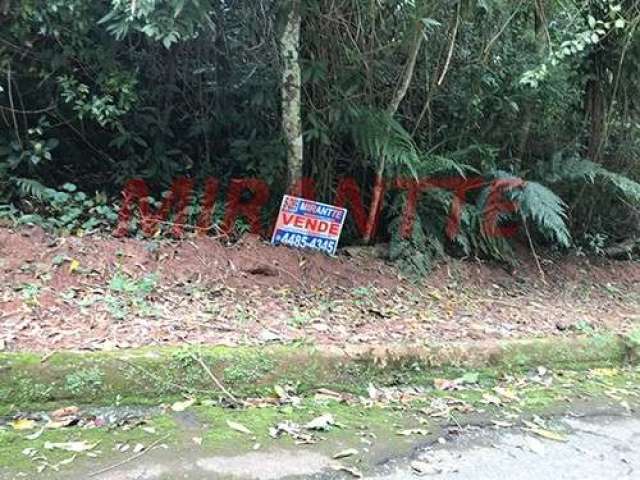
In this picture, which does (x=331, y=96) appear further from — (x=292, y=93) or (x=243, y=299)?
(x=243, y=299)

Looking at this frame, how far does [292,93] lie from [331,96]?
408 mm

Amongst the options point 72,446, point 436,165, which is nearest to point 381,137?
point 436,165

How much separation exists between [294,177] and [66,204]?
1717 mm

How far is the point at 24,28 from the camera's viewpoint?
4.30 meters

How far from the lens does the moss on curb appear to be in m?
2.78

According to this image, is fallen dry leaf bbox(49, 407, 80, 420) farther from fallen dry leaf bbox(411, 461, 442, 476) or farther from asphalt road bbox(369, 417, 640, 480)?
fallen dry leaf bbox(411, 461, 442, 476)

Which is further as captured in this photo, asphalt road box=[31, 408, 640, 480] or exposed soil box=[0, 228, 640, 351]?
exposed soil box=[0, 228, 640, 351]

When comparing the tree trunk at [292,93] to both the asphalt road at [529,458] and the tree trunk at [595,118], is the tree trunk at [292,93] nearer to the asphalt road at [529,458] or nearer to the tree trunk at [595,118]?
the asphalt road at [529,458]

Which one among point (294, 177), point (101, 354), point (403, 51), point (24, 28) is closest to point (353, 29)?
point (403, 51)

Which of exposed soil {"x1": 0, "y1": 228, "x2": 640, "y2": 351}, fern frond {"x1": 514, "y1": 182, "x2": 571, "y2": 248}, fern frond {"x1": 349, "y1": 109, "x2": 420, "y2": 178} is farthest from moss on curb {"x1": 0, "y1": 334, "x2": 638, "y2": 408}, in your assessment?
fern frond {"x1": 349, "y1": 109, "x2": 420, "y2": 178}

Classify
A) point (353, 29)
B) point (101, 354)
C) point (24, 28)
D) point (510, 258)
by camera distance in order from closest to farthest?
point (101, 354)
point (24, 28)
point (353, 29)
point (510, 258)

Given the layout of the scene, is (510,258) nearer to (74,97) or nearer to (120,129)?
(120,129)

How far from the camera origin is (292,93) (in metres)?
4.46

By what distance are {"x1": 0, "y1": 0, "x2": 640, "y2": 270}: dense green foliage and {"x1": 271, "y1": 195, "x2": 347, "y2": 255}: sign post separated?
0.45m
